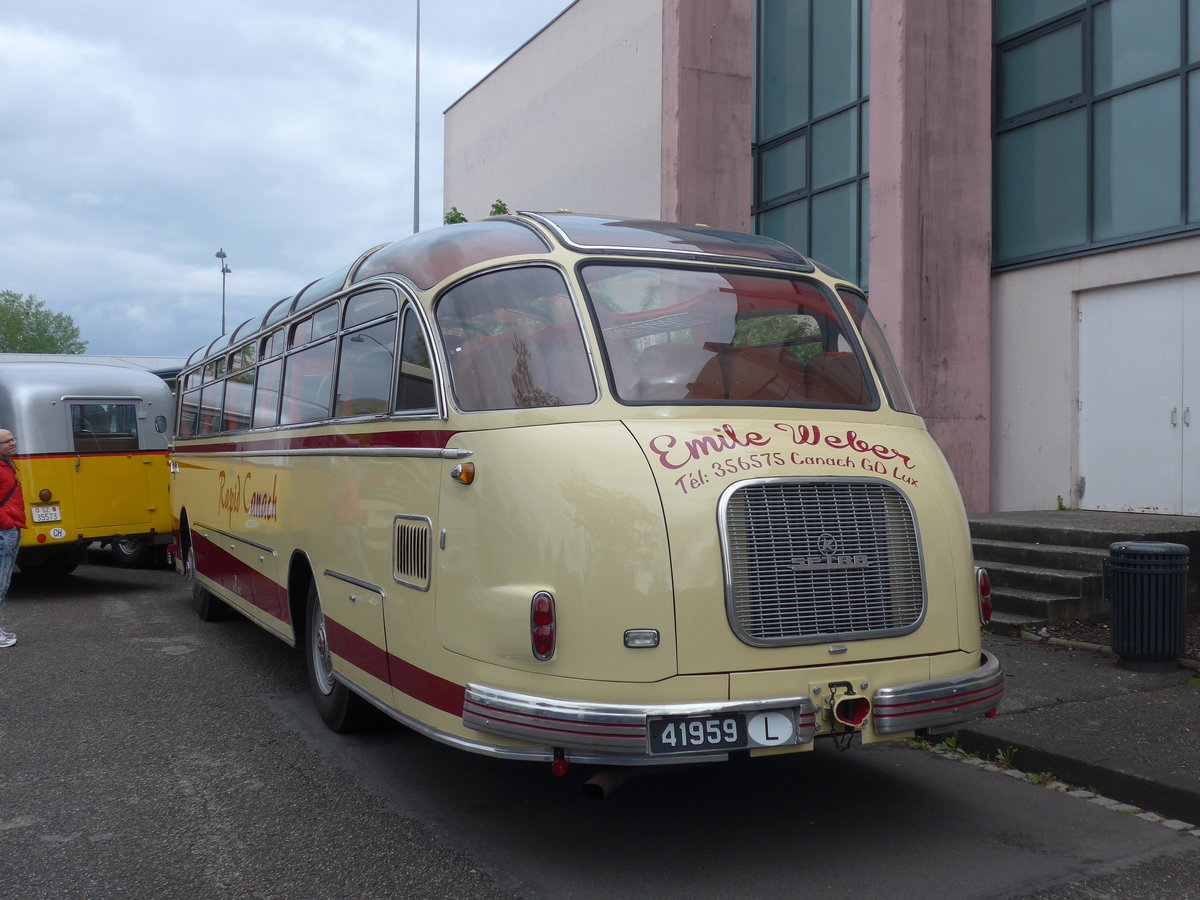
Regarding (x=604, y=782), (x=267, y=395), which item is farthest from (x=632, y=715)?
(x=267, y=395)

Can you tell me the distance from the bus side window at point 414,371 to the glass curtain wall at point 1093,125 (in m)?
10.3

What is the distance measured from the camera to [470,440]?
4723 millimetres

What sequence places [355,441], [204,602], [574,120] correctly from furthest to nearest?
[574,120] → [204,602] → [355,441]

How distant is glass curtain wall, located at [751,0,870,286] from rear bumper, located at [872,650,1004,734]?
13.2m

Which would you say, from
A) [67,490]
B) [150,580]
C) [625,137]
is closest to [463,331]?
[67,490]

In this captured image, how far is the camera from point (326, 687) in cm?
660

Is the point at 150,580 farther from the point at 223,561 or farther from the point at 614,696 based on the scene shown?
the point at 614,696

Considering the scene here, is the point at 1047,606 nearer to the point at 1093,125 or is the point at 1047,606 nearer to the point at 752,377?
the point at 752,377

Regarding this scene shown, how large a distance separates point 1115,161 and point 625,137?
1124 centimetres

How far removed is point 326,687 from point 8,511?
192 inches

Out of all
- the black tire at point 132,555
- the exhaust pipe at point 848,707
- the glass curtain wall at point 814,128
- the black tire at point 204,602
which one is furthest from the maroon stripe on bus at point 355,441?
the glass curtain wall at point 814,128

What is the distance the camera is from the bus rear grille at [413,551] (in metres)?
4.85

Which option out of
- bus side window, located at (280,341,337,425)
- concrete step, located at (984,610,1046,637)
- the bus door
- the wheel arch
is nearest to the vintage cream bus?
bus side window, located at (280,341,337,425)

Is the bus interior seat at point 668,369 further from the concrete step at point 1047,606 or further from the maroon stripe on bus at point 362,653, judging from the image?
the concrete step at point 1047,606
